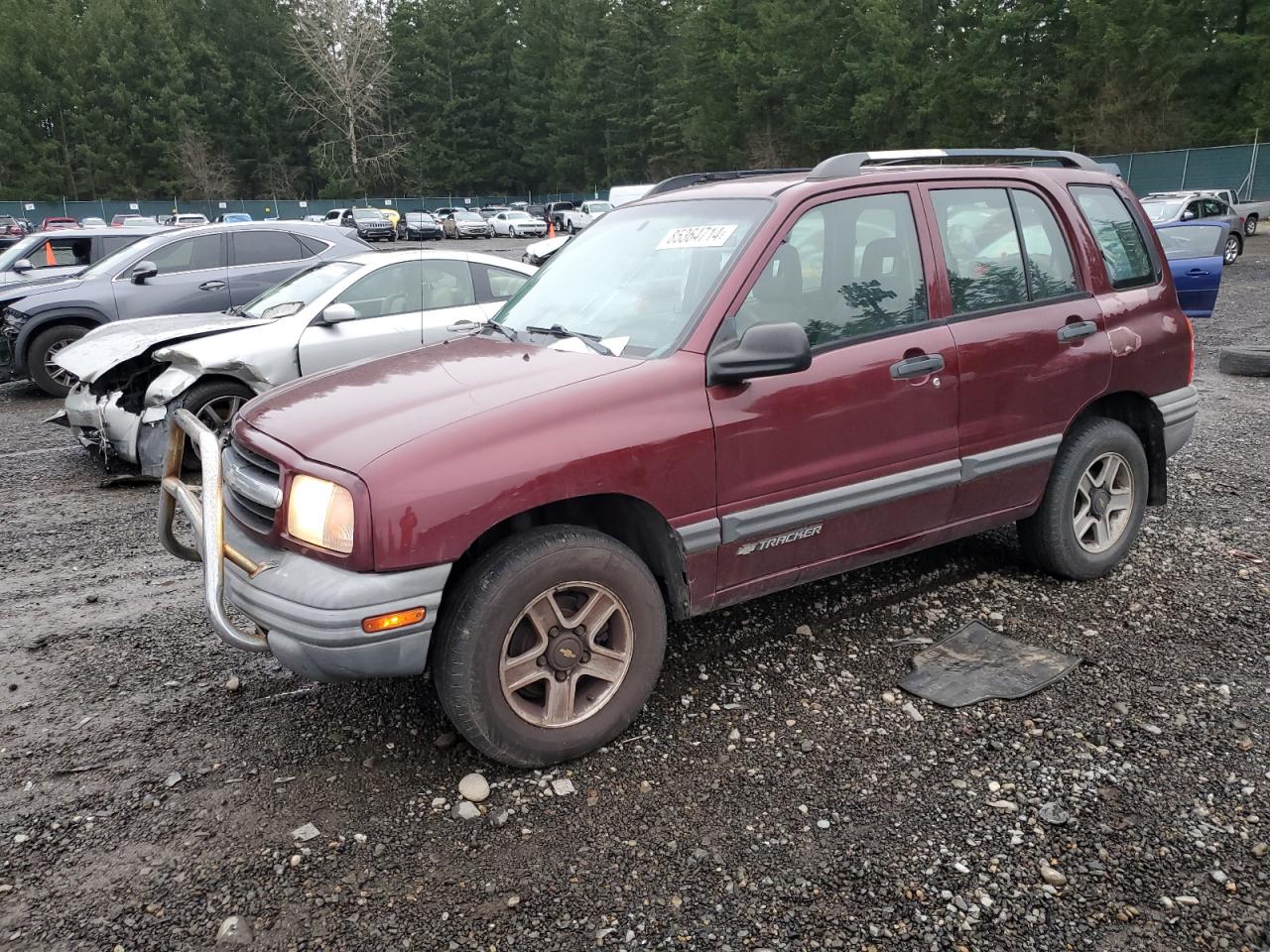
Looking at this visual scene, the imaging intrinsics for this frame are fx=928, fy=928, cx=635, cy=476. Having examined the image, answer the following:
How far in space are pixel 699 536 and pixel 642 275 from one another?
116 centimetres

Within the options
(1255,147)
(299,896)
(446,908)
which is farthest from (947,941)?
(1255,147)

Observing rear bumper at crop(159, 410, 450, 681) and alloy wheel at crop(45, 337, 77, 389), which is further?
alloy wheel at crop(45, 337, 77, 389)

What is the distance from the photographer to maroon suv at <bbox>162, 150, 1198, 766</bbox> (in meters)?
2.88

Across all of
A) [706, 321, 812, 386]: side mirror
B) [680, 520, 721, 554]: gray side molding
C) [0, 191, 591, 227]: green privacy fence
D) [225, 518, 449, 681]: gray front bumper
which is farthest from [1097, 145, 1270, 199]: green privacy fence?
[225, 518, 449, 681]: gray front bumper

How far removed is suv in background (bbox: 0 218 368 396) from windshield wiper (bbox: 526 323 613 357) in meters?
6.92

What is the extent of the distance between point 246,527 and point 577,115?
249 feet

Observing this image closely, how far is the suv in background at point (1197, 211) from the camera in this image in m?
20.0

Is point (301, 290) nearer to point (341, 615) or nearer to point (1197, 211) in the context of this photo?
point (341, 615)

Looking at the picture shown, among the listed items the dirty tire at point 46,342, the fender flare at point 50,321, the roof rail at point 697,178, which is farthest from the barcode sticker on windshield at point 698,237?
the dirty tire at point 46,342

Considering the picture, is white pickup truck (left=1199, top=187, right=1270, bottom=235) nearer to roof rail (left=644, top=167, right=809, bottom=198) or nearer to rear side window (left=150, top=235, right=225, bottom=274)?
rear side window (left=150, top=235, right=225, bottom=274)

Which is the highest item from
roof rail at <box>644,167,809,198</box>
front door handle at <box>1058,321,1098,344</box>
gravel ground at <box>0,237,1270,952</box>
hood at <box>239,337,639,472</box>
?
roof rail at <box>644,167,809,198</box>

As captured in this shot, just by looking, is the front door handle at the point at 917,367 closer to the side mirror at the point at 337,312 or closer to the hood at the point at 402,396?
the hood at the point at 402,396

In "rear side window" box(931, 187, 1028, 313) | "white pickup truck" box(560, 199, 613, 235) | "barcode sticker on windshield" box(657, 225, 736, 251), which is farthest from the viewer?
"white pickup truck" box(560, 199, 613, 235)

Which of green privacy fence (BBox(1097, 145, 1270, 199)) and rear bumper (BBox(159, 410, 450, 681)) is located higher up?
green privacy fence (BBox(1097, 145, 1270, 199))
